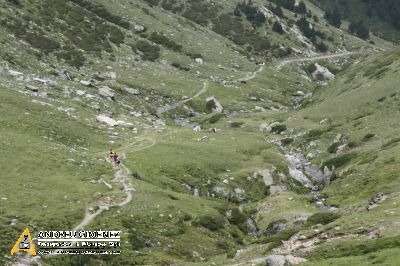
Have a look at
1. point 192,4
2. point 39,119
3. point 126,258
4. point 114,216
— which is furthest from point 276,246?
point 192,4

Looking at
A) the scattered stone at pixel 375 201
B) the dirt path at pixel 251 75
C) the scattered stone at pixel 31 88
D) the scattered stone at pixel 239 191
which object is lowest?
the scattered stone at pixel 31 88

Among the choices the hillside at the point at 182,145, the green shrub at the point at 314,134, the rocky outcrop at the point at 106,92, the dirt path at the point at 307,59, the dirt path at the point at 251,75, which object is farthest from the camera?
the dirt path at the point at 307,59

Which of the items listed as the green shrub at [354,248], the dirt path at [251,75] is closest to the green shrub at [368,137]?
the green shrub at [354,248]

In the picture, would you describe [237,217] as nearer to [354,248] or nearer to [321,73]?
[354,248]

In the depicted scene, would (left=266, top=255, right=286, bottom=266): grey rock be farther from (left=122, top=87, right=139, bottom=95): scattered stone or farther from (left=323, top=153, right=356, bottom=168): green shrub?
(left=122, top=87, right=139, bottom=95): scattered stone

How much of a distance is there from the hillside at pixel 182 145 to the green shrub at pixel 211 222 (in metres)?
0.14

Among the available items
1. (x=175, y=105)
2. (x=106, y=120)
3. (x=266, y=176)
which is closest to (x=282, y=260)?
(x=266, y=176)

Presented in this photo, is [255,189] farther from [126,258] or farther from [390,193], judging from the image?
[126,258]

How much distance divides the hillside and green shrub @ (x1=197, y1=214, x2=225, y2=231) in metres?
0.14

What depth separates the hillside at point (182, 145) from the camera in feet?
133

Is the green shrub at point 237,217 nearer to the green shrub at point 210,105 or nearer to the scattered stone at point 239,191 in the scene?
the scattered stone at point 239,191

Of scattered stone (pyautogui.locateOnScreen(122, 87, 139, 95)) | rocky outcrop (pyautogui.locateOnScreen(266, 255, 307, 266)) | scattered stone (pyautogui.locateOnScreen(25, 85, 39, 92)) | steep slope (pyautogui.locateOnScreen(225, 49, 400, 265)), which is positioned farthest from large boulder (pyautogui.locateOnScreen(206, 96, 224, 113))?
rocky outcrop (pyautogui.locateOnScreen(266, 255, 307, 266))

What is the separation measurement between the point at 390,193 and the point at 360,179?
36.0 feet

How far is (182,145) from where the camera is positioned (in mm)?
76062
